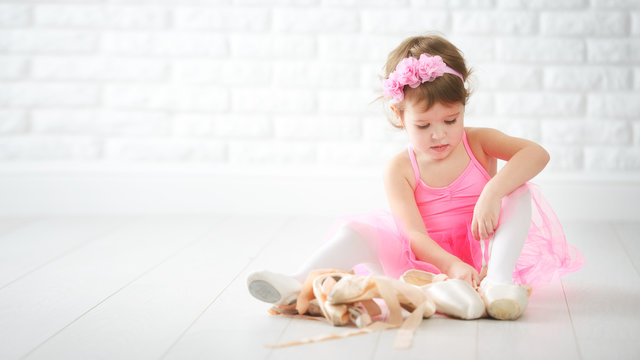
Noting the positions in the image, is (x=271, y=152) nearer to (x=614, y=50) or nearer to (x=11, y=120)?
(x=11, y=120)

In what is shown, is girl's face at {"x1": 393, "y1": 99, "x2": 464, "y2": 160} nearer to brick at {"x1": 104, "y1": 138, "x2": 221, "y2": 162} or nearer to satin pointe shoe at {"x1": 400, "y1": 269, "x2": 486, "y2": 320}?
satin pointe shoe at {"x1": 400, "y1": 269, "x2": 486, "y2": 320}

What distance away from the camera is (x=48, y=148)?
112 inches

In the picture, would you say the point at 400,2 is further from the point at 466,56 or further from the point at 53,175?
the point at 53,175

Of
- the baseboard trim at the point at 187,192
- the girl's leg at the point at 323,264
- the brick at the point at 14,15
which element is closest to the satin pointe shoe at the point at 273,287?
the girl's leg at the point at 323,264

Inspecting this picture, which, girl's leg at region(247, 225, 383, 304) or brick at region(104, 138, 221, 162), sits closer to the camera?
girl's leg at region(247, 225, 383, 304)

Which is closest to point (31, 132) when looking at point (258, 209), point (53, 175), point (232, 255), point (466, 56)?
point (53, 175)

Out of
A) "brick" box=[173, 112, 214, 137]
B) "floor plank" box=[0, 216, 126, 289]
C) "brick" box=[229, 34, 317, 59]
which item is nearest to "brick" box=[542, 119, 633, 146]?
"brick" box=[229, 34, 317, 59]

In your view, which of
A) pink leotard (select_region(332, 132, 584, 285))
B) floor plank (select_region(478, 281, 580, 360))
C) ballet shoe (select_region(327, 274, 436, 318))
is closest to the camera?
floor plank (select_region(478, 281, 580, 360))

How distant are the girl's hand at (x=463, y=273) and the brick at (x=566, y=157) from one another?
3.90 feet

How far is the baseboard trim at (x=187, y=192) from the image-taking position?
110 inches

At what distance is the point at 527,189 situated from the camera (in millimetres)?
1729

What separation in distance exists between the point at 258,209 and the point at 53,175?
0.77 metres

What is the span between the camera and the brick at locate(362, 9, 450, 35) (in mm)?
2707

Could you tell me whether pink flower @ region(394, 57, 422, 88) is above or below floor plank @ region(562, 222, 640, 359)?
above
